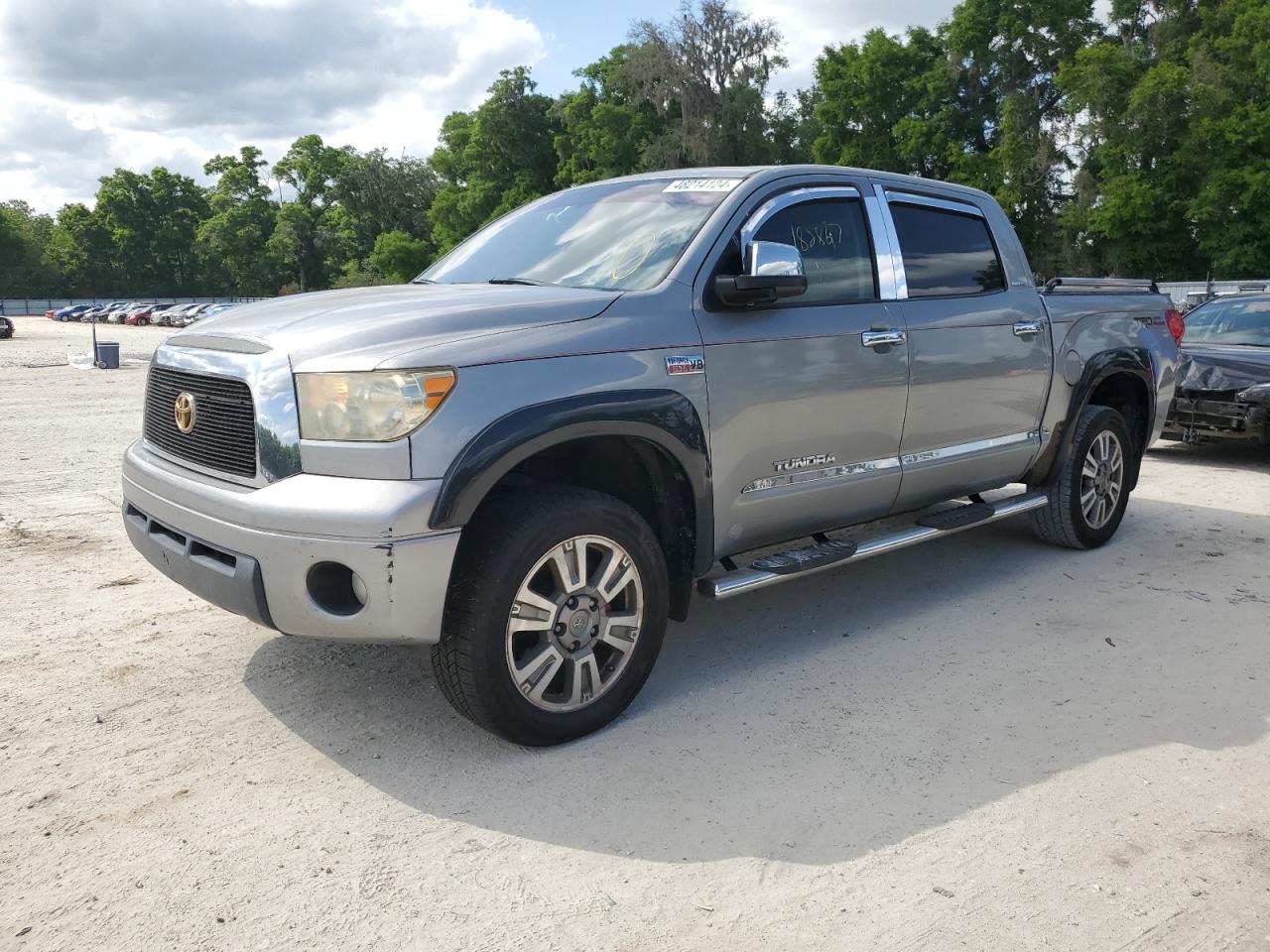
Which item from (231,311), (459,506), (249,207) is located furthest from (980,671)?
(249,207)

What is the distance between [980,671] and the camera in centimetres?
422

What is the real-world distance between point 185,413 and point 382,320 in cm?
86

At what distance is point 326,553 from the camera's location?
3.04 m

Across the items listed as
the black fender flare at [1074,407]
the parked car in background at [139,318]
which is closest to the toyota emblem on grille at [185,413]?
the black fender flare at [1074,407]

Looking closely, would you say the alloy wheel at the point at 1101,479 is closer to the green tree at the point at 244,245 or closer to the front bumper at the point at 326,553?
the front bumper at the point at 326,553

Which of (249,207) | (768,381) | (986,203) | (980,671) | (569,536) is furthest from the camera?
(249,207)

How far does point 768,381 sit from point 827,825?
5.48ft

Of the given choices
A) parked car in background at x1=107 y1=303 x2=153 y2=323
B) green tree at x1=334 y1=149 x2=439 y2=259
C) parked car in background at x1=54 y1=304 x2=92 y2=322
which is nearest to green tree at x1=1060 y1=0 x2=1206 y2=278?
green tree at x1=334 y1=149 x2=439 y2=259

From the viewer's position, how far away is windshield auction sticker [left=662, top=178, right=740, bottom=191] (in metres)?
4.17

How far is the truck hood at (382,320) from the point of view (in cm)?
319

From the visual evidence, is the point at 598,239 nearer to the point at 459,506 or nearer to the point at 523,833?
the point at 459,506

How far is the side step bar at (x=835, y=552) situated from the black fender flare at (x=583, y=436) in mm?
138

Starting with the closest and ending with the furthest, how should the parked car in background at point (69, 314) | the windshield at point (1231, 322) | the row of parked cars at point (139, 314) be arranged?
the windshield at point (1231, 322), the row of parked cars at point (139, 314), the parked car in background at point (69, 314)

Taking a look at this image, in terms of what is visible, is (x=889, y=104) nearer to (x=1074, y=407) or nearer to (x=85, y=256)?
(x=1074, y=407)
